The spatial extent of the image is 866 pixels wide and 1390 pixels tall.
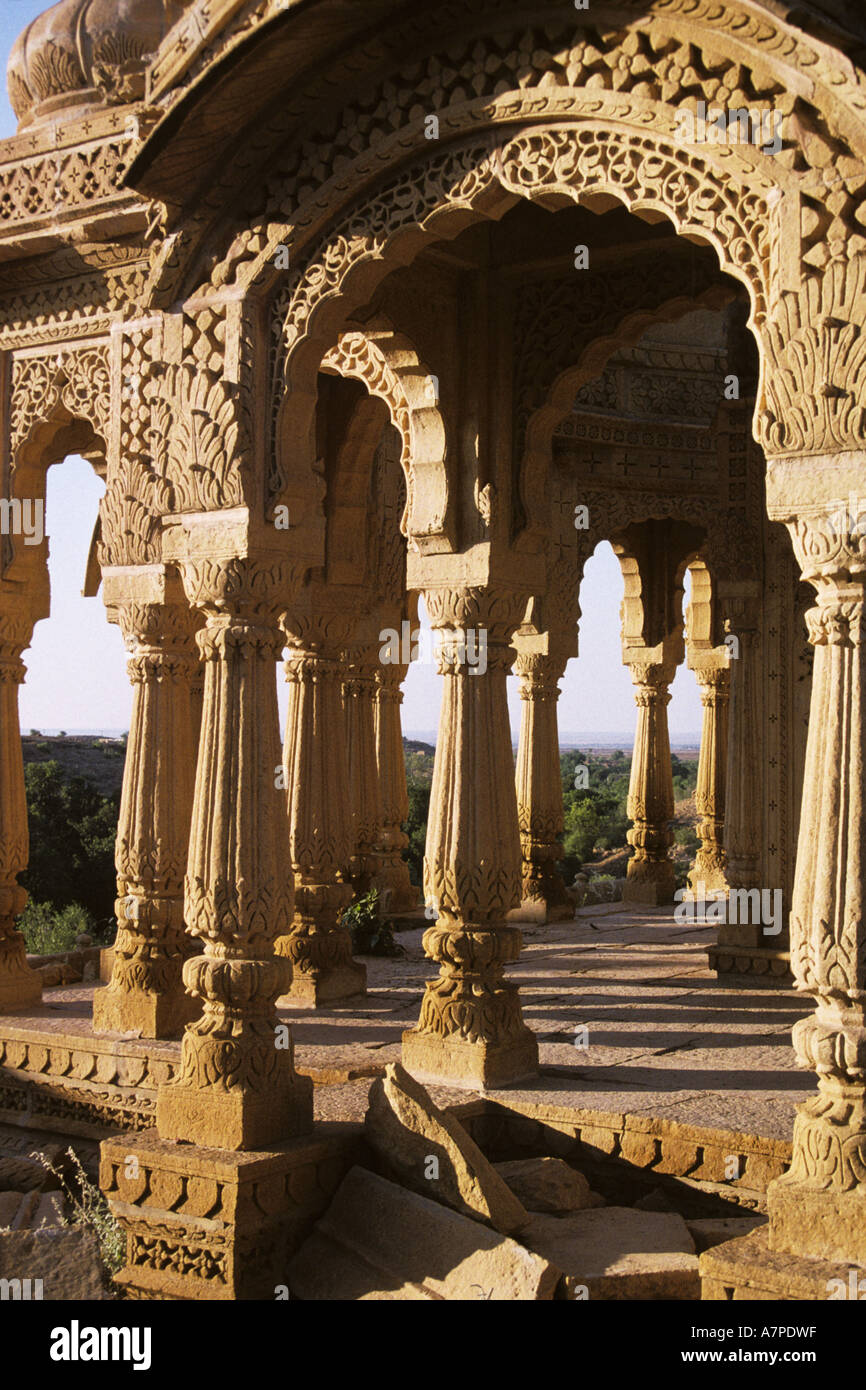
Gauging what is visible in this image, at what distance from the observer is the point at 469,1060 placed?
24.2ft

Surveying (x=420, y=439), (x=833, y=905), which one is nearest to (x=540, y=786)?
(x=420, y=439)

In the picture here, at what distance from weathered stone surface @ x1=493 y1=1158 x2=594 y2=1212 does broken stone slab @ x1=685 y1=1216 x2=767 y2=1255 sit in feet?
1.55

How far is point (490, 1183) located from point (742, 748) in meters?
5.14

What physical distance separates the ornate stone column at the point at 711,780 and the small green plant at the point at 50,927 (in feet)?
22.9

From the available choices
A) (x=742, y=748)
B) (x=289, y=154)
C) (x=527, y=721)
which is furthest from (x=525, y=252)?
(x=527, y=721)

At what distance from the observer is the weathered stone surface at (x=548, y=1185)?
20.5 ft

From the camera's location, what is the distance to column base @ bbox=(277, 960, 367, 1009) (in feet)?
32.3

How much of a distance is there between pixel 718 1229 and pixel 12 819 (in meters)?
5.72

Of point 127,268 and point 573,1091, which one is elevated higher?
point 127,268

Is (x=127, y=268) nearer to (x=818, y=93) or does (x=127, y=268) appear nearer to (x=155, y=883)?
(x=155, y=883)

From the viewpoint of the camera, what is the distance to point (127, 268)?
9117mm

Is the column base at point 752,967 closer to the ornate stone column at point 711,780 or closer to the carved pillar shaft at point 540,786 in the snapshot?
the carved pillar shaft at point 540,786

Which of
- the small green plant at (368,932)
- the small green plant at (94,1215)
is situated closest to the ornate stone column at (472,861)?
the small green plant at (94,1215)

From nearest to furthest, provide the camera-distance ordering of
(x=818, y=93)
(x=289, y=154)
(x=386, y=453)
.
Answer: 1. (x=818, y=93)
2. (x=289, y=154)
3. (x=386, y=453)
